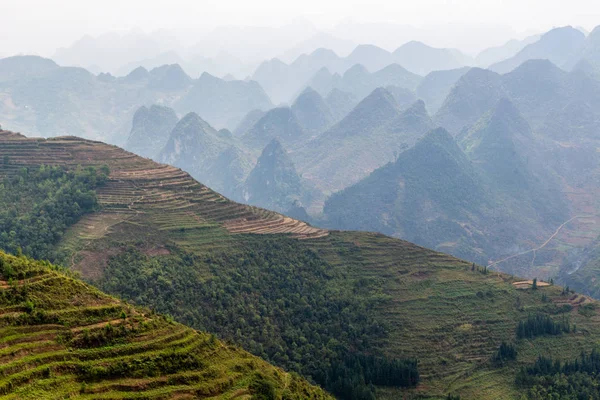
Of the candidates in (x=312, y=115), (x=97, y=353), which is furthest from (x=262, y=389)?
(x=312, y=115)

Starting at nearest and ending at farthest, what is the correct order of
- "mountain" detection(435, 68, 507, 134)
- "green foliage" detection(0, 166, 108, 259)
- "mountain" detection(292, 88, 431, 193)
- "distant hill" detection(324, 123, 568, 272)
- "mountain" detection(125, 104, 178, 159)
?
1. "green foliage" detection(0, 166, 108, 259)
2. "distant hill" detection(324, 123, 568, 272)
3. "mountain" detection(292, 88, 431, 193)
4. "mountain" detection(435, 68, 507, 134)
5. "mountain" detection(125, 104, 178, 159)

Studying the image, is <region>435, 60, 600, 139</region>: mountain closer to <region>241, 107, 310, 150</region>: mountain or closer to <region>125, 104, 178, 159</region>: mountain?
<region>241, 107, 310, 150</region>: mountain

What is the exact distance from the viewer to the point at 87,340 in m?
21.8

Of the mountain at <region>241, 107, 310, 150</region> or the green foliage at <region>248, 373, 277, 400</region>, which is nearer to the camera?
the green foliage at <region>248, 373, 277, 400</region>

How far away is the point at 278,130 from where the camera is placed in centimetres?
17850

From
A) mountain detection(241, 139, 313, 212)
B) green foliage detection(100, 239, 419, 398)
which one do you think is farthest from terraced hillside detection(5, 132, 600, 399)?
mountain detection(241, 139, 313, 212)

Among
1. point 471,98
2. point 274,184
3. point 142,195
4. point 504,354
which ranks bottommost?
point 504,354

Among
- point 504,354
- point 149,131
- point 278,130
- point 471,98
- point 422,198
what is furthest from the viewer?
point 149,131

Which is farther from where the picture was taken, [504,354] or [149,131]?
[149,131]

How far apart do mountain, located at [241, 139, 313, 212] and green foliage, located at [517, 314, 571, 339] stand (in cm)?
8699

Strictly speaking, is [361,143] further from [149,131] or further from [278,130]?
[149,131]

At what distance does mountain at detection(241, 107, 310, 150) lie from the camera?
177 metres

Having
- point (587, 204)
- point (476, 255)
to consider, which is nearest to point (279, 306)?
point (476, 255)

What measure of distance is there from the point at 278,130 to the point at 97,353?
526 feet
